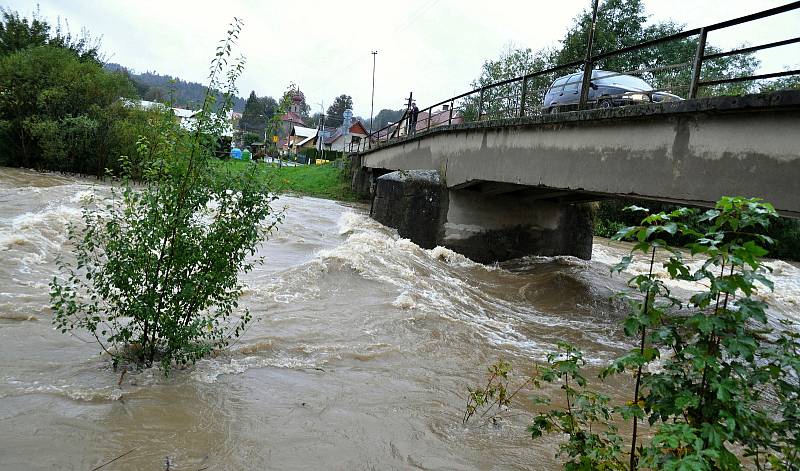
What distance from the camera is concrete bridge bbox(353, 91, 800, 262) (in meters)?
6.88

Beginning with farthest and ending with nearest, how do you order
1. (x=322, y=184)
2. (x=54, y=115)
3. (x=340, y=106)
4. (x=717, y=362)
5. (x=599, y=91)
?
(x=340, y=106), (x=322, y=184), (x=54, y=115), (x=599, y=91), (x=717, y=362)

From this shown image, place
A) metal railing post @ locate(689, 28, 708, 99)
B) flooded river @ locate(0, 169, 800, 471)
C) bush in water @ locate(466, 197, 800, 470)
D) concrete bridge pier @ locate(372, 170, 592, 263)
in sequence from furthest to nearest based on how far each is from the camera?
concrete bridge pier @ locate(372, 170, 592, 263)
metal railing post @ locate(689, 28, 708, 99)
flooded river @ locate(0, 169, 800, 471)
bush in water @ locate(466, 197, 800, 470)

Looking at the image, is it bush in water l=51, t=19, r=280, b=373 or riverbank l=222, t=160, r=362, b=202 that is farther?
riverbank l=222, t=160, r=362, b=202

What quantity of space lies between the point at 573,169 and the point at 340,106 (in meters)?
126

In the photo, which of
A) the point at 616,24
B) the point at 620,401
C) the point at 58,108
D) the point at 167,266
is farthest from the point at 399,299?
the point at 616,24

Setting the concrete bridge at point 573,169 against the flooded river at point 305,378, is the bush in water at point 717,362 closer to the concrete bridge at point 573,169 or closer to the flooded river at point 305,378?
the flooded river at point 305,378

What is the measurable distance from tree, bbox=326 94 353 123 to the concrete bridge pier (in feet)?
382

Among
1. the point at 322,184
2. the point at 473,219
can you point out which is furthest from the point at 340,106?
the point at 473,219

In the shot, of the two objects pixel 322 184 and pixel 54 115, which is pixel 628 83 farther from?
pixel 322 184

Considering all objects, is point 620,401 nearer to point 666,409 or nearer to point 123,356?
point 666,409

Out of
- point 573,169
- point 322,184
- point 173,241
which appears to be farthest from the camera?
point 322,184

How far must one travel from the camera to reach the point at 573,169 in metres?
10.5

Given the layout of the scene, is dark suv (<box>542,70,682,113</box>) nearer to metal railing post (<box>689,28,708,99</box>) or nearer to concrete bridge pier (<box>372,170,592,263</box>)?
metal railing post (<box>689,28,708,99</box>)

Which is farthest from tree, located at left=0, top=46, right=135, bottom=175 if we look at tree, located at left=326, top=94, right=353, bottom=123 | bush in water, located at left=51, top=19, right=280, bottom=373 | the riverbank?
tree, located at left=326, top=94, right=353, bottom=123
